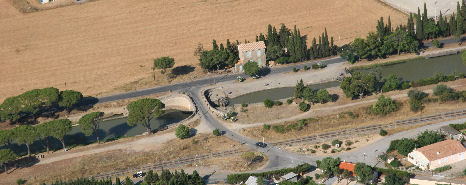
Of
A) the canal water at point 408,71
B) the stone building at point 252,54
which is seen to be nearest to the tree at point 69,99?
the canal water at point 408,71

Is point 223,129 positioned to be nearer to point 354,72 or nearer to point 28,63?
point 354,72

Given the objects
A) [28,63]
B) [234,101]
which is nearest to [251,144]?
[234,101]

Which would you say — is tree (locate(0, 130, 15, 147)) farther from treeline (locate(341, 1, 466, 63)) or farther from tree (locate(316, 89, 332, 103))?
treeline (locate(341, 1, 466, 63))

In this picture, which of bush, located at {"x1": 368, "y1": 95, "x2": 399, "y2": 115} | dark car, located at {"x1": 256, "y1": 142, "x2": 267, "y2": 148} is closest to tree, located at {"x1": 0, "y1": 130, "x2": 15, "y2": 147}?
dark car, located at {"x1": 256, "y1": 142, "x2": 267, "y2": 148}

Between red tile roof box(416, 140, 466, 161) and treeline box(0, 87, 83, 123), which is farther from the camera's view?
treeline box(0, 87, 83, 123)

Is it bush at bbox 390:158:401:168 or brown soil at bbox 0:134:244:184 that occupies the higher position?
brown soil at bbox 0:134:244:184

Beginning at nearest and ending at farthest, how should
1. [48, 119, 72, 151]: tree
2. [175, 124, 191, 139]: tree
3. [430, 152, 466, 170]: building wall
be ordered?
[430, 152, 466, 170]: building wall < [175, 124, 191, 139]: tree < [48, 119, 72, 151]: tree

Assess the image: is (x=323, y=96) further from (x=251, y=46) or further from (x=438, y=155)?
(x=438, y=155)

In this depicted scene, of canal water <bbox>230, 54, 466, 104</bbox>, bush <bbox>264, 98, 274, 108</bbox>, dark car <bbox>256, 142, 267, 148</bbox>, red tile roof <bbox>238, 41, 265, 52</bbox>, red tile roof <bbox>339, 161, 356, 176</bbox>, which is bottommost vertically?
red tile roof <bbox>339, 161, 356, 176</bbox>

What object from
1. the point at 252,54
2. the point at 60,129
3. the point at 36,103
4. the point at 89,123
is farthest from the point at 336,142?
the point at 36,103
